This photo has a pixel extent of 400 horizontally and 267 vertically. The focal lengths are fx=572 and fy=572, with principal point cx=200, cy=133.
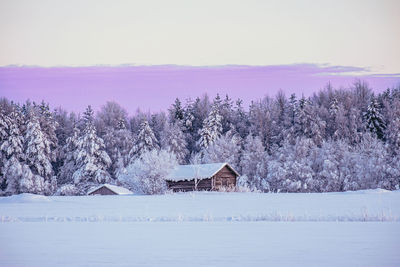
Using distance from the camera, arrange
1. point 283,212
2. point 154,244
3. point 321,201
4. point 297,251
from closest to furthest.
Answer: point 297,251 → point 154,244 → point 283,212 → point 321,201

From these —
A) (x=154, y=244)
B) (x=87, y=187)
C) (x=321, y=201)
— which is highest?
(x=154, y=244)

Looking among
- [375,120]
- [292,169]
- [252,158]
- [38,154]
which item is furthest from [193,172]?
[375,120]

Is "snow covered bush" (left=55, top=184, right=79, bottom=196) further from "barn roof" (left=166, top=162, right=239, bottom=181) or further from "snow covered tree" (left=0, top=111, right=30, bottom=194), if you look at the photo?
"barn roof" (left=166, top=162, right=239, bottom=181)

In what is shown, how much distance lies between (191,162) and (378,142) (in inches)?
879

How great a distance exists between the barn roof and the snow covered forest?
1617 millimetres

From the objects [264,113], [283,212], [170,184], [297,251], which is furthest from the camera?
[264,113]

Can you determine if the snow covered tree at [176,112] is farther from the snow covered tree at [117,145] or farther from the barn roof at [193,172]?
the barn roof at [193,172]

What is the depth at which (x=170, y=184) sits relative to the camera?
2309 inches

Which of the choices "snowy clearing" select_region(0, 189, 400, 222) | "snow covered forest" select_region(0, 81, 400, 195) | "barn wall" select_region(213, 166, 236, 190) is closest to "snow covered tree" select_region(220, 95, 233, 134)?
"snow covered forest" select_region(0, 81, 400, 195)

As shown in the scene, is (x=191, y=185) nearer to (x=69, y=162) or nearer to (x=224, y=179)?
(x=224, y=179)

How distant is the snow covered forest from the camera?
63406 mm

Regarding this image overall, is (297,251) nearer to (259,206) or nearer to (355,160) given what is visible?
(259,206)

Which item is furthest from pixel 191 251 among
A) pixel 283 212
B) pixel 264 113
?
pixel 264 113

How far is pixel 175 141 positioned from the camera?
2837 inches
